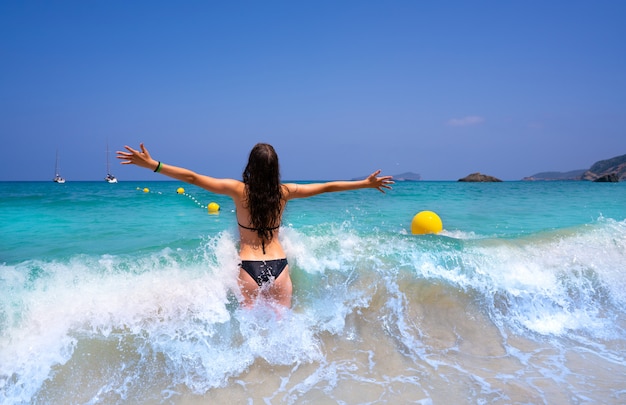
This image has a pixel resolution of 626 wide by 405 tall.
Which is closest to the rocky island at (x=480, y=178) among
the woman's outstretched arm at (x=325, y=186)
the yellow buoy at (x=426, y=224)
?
the yellow buoy at (x=426, y=224)

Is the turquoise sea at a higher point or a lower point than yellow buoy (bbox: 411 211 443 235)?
lower

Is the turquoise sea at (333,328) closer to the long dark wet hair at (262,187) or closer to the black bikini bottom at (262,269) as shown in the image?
the black bikini bottom at (262,269)

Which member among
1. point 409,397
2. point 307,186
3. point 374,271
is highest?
point 307,186

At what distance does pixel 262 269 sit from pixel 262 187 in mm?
805

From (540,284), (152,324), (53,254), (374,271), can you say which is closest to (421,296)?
(374,271)

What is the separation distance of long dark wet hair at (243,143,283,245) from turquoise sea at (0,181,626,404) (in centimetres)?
88

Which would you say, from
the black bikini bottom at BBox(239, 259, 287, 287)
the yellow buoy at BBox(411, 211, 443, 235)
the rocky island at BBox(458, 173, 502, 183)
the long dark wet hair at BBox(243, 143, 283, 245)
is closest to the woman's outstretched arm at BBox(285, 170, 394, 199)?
the long dark wet hair at BBox(243, 143, 283, 245)

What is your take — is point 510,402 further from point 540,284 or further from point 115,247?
point 115,247

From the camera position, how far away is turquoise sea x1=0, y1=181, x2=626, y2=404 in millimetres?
3396

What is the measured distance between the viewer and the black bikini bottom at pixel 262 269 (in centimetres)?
403

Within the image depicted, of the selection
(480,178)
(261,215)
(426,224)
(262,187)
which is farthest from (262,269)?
(480,178)

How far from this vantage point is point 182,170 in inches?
142

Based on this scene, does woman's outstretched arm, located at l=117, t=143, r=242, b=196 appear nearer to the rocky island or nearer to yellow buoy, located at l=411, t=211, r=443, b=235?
yellow buoy, located at l=411, t=211, r=443, b=235

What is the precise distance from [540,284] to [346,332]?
297 centimetres
